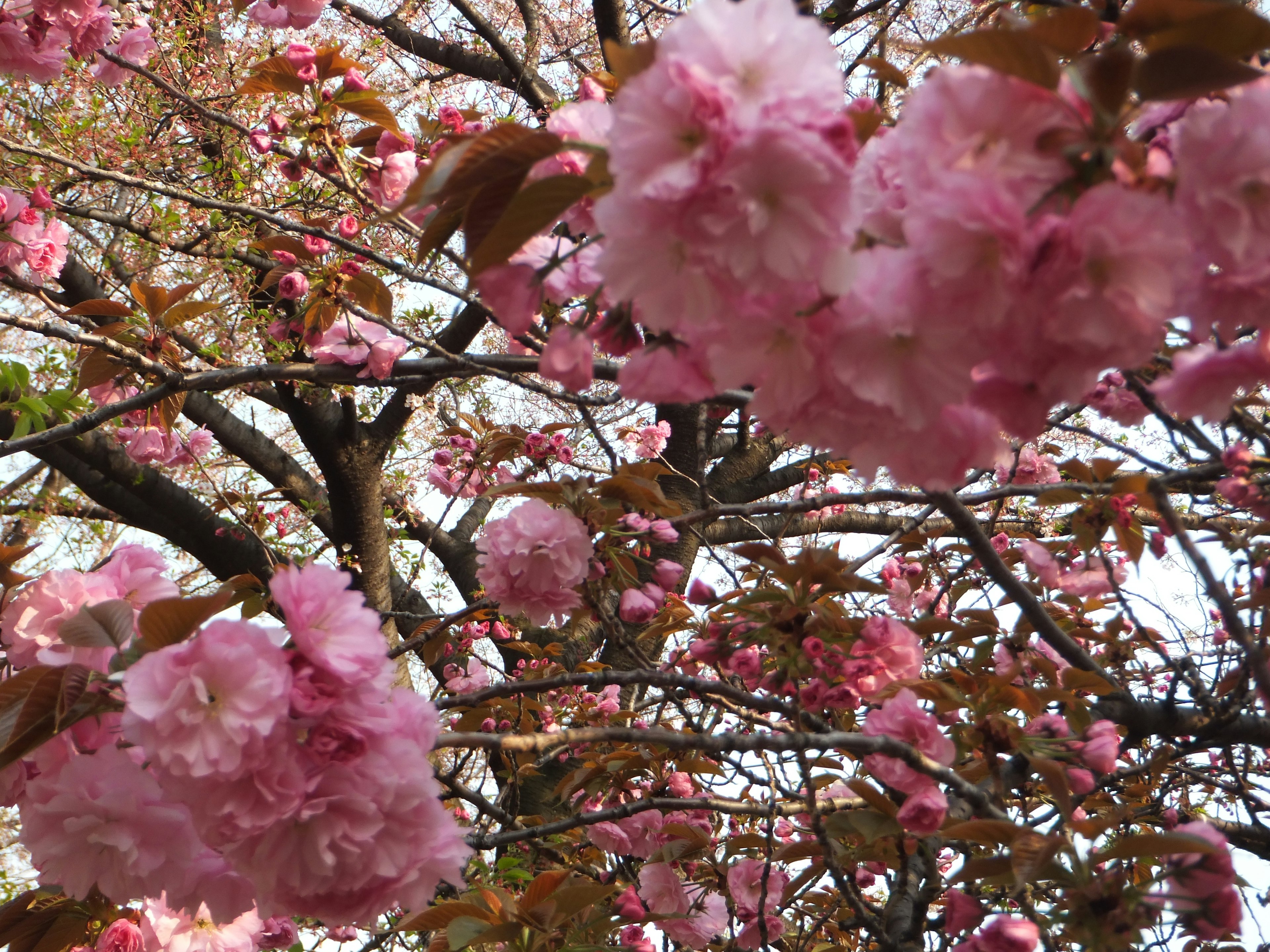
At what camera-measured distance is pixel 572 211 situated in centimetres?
81

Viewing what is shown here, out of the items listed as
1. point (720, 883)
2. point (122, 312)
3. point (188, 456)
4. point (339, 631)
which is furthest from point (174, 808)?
point (188, 456)

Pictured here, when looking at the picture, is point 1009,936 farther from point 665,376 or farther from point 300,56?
point 300,56

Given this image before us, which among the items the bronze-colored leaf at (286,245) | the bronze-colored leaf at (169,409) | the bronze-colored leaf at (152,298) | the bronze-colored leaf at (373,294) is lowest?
the bronze-colored leaf at (169,409)

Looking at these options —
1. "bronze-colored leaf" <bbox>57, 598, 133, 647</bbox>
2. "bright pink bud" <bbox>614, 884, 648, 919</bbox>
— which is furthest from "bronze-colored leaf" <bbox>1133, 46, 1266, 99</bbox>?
"bright pink bud" <bbox>614, 884, 648, 919</bbox>

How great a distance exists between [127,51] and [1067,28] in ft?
11.2

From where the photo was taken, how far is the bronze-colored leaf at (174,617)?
0.79 m

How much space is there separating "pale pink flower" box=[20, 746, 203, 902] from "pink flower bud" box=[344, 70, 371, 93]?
136 centimetres

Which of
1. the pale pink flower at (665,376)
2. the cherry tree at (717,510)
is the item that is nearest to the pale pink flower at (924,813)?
the cherry tree at (717,510)

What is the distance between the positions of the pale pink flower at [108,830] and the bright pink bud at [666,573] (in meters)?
0.98

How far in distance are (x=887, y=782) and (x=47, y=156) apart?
7.27ft

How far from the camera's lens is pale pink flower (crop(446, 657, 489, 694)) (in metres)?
2.78

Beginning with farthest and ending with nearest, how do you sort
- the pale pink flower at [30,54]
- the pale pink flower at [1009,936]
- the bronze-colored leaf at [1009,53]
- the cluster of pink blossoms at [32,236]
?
the pale pink flower at [30,54]
the cluster of pink blossoms at [32,236]
the pale pink flower at [1009,936]
the bronze-colored leaf at [1009,53]

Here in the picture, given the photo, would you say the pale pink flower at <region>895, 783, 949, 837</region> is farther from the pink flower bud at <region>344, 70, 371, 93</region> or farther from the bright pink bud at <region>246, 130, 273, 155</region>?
the bright pink bud at <region>246, 130, 273, 155</region>

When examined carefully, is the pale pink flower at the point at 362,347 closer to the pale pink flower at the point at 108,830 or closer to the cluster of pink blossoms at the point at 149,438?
the cluster of pink blossoms at the point at 149,438
